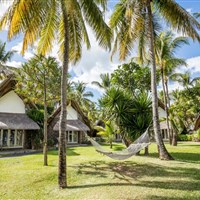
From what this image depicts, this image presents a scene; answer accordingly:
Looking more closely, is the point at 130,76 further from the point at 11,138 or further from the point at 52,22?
the point at 52,22

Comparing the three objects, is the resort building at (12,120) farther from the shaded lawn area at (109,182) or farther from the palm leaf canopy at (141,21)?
the palm leaf canopy at (141,21)

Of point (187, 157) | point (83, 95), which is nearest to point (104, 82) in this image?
point (83, 95)

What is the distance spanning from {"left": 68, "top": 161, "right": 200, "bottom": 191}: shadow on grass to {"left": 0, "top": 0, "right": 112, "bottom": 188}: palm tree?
1.66m

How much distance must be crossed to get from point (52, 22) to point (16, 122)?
925 cm

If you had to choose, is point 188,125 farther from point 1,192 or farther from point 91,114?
point 1,192

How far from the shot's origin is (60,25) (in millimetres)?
8062

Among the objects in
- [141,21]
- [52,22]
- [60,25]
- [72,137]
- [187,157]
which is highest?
[141,21]

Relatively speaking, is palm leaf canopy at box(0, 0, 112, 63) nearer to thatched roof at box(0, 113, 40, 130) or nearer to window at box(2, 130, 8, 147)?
thatched roof at box(0, 113, 40, 130)

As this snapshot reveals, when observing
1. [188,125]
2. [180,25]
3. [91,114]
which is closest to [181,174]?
[180,25]

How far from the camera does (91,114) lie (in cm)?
2756

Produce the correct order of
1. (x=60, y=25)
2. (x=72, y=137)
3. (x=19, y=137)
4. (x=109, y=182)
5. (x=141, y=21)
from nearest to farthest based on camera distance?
(x=109, y=182)
(x=60, y=25)
(x=141, y=21)
(x=19, y=137)
(x=72, y=137)

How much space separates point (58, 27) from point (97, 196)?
601cm

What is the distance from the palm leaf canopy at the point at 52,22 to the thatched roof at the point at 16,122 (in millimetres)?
7636

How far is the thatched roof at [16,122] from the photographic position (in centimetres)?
1396
